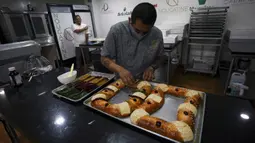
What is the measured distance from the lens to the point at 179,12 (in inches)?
124

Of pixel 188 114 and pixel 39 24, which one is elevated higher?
pixel 39 24

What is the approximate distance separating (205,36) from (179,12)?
0.84m

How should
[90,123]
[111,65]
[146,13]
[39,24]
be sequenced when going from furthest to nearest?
[39,24], [111,65], [146,13], [90,123]

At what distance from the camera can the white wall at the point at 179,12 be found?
8.68 feet

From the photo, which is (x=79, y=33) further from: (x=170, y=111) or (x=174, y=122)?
(x=174, y=122)

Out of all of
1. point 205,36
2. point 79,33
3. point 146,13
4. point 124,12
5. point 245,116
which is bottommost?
point 245,116

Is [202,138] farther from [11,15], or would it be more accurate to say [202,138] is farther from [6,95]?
[11,15]

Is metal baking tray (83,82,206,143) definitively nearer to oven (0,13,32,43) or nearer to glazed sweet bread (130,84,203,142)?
glazed sweet bread (130,84,203,142)

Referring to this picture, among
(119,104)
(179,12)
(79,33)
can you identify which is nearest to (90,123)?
(119,104)

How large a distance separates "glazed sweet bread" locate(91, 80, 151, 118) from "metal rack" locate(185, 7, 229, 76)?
2414mm

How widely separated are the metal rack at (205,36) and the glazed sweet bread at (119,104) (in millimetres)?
2414

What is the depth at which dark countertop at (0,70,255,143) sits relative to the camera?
0.58 m

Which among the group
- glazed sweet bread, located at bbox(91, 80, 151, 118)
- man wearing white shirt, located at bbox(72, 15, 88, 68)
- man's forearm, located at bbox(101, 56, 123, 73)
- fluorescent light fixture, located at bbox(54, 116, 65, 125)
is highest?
man wearing white shirt, located at bbox(72, 15, 88, 68)

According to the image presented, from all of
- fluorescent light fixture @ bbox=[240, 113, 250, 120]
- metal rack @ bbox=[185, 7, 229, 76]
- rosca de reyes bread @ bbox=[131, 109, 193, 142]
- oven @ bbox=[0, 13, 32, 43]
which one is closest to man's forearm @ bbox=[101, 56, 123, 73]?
rosca de reyes bread @ bbox=[131, 109, 193, 142]
